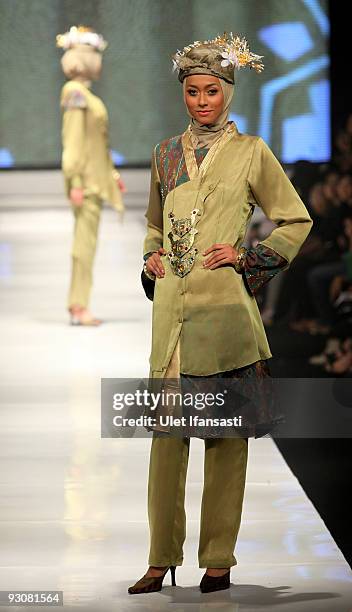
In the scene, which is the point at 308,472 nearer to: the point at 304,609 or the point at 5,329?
A: the point at 304,609

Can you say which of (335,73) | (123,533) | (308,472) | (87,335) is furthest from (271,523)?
(335,73)

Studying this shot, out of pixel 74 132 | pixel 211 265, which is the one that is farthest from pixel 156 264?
pixel 74 132

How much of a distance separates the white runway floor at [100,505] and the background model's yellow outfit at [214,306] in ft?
0.50

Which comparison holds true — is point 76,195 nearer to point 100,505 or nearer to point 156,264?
point 100,505

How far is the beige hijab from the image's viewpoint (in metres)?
3.07

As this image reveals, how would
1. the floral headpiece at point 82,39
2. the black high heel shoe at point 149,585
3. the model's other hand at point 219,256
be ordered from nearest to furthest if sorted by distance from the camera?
the model's other hand at point 219,256, the black high heel shoe at point 149,585, the floral headpiece at point 82,39

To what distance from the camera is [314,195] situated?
6.87 metres

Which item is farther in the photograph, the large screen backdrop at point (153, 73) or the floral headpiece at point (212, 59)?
the large screen backdrop at point (153, 73)

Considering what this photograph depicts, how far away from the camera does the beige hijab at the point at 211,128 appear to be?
3066mm

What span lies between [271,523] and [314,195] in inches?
128

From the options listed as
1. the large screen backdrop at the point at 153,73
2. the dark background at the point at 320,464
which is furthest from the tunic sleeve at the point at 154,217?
the large screen backdrop at the point at 153,73

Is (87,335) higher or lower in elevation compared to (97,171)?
lower

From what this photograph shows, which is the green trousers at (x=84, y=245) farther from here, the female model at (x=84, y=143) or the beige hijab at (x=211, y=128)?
the beige hijab at (x=211, y=128)

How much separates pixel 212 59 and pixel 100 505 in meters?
1.44
